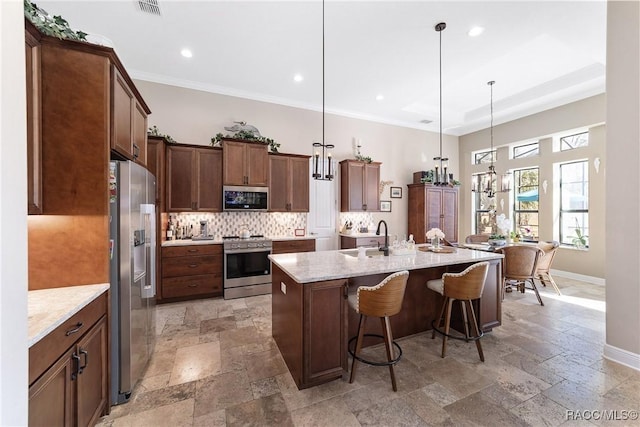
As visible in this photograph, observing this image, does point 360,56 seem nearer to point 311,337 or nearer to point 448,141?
point 311,337

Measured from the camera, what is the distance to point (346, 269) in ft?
7.53

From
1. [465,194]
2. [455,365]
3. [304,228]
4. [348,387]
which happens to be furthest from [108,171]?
[465,194]

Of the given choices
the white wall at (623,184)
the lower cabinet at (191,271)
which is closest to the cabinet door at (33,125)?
the lower cabinet at (191,271)

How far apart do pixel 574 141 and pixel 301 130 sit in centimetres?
590

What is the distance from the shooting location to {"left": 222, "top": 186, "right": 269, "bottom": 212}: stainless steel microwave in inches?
180

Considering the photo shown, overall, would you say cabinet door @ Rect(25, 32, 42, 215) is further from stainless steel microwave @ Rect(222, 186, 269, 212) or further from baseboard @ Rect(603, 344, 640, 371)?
baseboard @ Rect(603, 344, 640, 371)

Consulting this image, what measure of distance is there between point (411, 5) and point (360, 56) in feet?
3.63

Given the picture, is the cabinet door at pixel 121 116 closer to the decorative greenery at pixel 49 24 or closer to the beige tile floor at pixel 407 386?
the decorative greenery at pixel 49 24

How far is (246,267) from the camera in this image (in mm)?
4477

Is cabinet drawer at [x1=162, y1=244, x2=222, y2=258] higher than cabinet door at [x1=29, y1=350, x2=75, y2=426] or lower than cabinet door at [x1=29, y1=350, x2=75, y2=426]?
higher

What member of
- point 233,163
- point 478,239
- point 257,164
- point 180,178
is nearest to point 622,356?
point 478,239

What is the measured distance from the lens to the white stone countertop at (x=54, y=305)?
3.90 ft

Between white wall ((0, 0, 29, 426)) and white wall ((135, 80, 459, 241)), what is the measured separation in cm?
433

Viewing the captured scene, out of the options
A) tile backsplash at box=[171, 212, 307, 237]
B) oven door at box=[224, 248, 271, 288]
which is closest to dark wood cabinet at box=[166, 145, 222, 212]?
tile backsplash at box=[171, 212, 307, 237]
